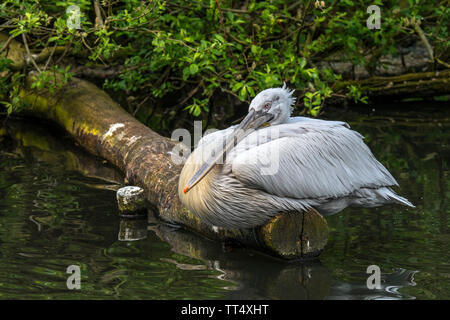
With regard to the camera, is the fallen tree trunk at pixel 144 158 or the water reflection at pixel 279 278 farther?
the fallen tree trunk at pixel 144 158

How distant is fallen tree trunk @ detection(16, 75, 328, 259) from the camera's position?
14.9 feet

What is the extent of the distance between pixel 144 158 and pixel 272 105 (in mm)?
1844

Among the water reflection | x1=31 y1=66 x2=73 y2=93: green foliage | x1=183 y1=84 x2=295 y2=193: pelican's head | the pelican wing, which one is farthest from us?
x1=31 y1=66 x2=73 y2=93: green foliage

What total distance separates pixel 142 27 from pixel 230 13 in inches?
36.9

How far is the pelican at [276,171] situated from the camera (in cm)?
446

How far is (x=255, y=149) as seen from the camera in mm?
4457

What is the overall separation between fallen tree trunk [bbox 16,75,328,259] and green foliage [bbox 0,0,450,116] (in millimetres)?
542

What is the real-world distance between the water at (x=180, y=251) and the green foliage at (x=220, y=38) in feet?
4.36

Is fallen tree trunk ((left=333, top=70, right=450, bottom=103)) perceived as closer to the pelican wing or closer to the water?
the water

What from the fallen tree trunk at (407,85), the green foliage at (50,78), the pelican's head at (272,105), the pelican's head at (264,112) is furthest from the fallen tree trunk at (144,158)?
the fallen tree trunk at (407,85)

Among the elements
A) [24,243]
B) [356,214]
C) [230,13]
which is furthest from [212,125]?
[24,243]

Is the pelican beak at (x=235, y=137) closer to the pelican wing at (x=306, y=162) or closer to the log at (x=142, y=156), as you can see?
the pelican wing at (x=306, y=162)

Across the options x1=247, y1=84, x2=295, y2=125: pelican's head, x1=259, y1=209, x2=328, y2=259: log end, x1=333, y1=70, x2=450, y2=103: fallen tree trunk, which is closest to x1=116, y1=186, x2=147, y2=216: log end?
x1=247, y1=84, x2=295, y2=125: pelican's head

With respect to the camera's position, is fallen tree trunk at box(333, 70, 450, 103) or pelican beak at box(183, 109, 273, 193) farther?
fallen tree trunk at box(333, 70, 450, 103)
